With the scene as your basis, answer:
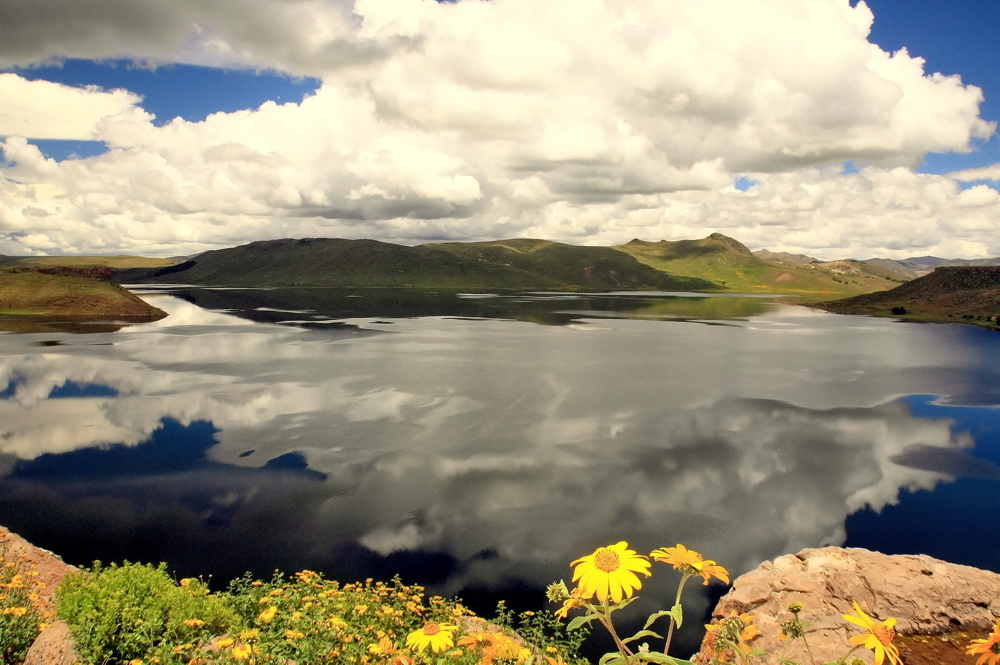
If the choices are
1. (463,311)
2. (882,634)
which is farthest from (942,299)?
(882,634)

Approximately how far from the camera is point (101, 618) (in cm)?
697

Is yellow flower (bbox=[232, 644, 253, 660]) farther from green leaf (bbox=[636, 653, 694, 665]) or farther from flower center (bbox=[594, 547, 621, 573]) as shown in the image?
green leaf (bbox=[636, 653, 694, 665])

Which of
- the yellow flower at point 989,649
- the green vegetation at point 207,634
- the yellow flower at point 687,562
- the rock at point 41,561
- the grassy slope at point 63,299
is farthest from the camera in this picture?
the grassy slope at point 63,299

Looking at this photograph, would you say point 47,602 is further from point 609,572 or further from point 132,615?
point 609,572

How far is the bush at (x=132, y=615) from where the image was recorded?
6.66 m

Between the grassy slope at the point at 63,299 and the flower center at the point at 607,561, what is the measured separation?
103 meters

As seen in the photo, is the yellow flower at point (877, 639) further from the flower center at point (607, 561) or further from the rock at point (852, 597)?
the rock at point (852, 597)

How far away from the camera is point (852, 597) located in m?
11.1

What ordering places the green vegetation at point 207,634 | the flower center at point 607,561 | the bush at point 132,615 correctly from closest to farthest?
the flower center at point 607,561 < the green vegetation at point 207,634 < the bush at point 132,615

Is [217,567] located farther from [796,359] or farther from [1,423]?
[796,359]

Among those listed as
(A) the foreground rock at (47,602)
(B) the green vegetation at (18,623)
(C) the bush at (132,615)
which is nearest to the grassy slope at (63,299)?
(A) the foreground rock at (47,602)

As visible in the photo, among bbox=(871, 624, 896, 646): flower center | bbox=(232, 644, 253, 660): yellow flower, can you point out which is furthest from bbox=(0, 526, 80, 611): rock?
bbox=(871, 624, 896, 646): flower center

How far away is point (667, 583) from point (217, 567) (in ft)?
41.5

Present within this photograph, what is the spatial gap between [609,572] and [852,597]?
10.5 meters
